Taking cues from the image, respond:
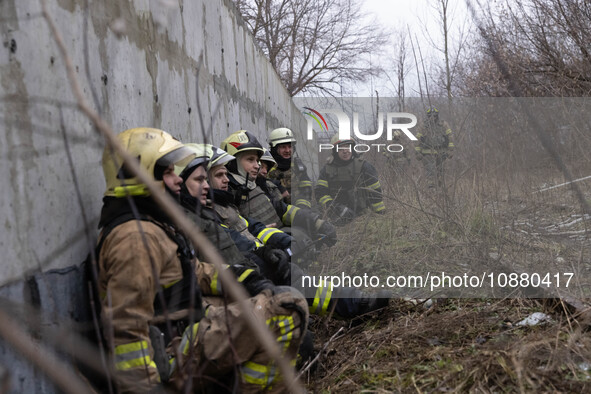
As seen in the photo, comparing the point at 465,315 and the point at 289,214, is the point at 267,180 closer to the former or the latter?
the point at 289,214

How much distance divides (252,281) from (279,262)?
3.03ft

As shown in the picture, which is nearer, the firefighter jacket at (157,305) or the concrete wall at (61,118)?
the concrete wall at (61,118)

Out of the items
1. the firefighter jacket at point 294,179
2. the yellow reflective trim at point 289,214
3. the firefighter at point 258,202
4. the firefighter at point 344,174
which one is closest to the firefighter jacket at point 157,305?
the firefighter at point 258,202

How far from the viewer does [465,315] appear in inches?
150

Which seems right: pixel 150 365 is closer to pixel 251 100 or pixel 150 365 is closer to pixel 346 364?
pixel 346 364

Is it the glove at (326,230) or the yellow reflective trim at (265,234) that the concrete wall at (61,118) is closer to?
the yellow reflective trim at (265,234)

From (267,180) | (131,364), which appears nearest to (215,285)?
(131,364)

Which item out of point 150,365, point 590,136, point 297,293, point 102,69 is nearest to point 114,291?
point 150,365

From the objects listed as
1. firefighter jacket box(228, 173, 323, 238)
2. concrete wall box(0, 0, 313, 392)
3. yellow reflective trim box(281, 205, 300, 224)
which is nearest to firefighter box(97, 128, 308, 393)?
concrete wall box(0, 0, 313, 392)

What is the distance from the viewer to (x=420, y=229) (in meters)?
6.36

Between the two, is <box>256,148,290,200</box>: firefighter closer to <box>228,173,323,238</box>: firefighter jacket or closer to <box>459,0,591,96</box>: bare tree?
<box>228,173,323,238</box>: firefighter jacket

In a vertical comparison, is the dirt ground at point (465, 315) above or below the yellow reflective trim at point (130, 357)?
below

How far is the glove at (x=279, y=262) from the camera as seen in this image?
4.11 metres

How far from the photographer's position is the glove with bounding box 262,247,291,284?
162 inches
